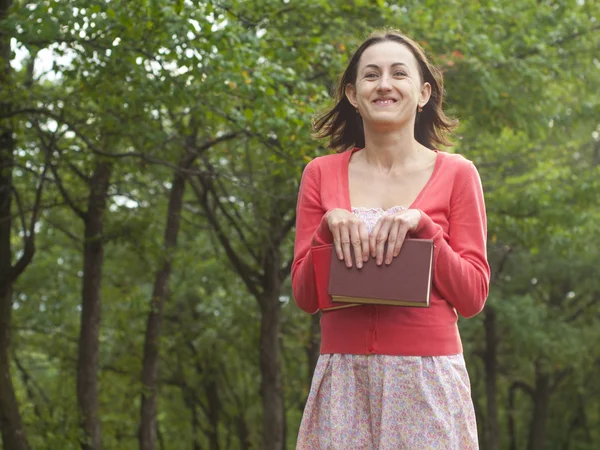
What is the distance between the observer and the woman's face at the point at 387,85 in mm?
3072

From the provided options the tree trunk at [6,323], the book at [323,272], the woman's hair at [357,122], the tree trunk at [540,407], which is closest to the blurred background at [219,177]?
the tree trunk at [6,323]

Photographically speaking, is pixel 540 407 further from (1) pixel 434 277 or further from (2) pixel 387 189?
(1) pixel 434 277

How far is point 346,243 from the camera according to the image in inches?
108

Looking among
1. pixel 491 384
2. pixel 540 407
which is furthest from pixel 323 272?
pixel 540 407

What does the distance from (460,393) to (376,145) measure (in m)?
0.80

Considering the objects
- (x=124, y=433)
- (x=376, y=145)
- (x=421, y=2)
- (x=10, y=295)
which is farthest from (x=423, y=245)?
(x=124, y=433)

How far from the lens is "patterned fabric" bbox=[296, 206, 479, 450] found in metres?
2.83

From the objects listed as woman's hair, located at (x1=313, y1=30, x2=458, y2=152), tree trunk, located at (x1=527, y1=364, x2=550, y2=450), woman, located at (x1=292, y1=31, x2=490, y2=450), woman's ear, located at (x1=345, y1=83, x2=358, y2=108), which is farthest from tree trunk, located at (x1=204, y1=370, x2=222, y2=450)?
woman, located at (x1=292, y1=31, x2=490, y2=450)

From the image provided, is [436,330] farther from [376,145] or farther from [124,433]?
[124,433]

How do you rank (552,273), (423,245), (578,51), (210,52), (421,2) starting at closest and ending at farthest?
(423,245), (210,52), (421,2), (578,51), (552,273)

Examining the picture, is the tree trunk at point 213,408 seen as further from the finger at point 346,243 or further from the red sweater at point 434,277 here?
the finger at point 346,243

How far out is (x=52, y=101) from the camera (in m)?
9.98

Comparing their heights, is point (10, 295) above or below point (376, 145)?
above

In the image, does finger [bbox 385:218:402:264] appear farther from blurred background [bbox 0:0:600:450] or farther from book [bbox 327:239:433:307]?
blurred background [bbox 0:0:600:450]
